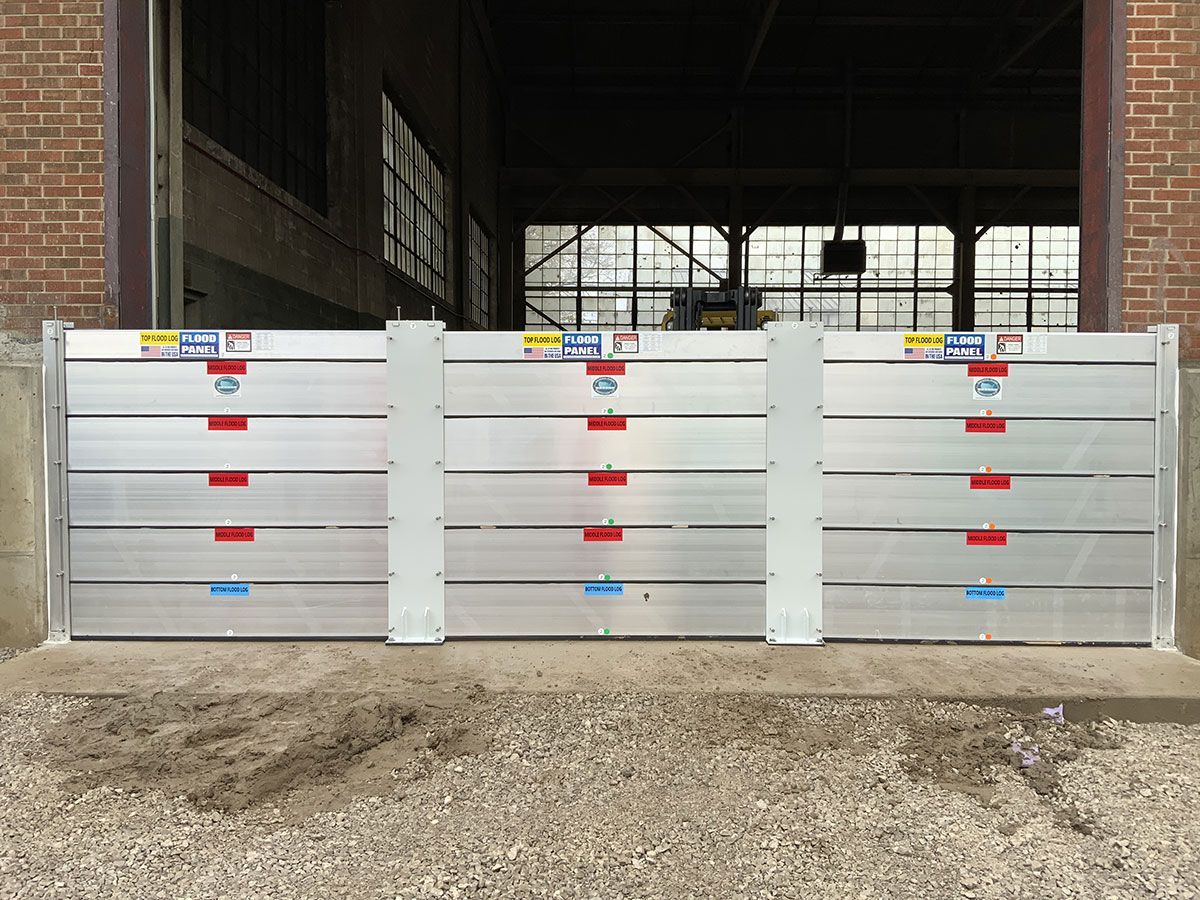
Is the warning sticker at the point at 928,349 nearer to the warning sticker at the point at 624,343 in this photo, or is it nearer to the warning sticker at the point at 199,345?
the warning sticker at the point at 624,343

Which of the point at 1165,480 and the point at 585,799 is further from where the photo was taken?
the point at 1165,480

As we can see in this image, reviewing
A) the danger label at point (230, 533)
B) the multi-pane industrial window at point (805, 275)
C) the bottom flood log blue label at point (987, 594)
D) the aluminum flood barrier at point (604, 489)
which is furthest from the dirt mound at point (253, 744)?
the multi-pane industrial window at point (805, 275)

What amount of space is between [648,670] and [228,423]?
3.68 meters

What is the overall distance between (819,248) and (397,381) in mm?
21127

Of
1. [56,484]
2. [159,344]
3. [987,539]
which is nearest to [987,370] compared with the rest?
[987,539]

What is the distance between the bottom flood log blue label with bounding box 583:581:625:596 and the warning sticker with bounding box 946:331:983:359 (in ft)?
10.1

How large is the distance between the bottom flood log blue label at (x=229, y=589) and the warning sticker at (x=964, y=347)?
570 cm

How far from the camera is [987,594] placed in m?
5.61

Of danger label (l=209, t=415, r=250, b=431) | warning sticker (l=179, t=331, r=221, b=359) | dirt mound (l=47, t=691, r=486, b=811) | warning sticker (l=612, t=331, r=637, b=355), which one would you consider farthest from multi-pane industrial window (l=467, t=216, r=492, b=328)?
dirt mound (l=47, t=691, r=486, b=811)

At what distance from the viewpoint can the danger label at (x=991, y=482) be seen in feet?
18.3

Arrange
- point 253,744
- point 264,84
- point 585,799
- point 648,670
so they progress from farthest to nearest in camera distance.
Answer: point 264,84 < point 648,670 < point 253,744 < point 585,799

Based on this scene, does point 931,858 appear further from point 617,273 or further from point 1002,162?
point 1002,162

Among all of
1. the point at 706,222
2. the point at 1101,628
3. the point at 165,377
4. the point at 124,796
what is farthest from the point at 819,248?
the point at 124,796

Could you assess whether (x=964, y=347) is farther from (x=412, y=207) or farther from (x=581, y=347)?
(x=412, y=207)
